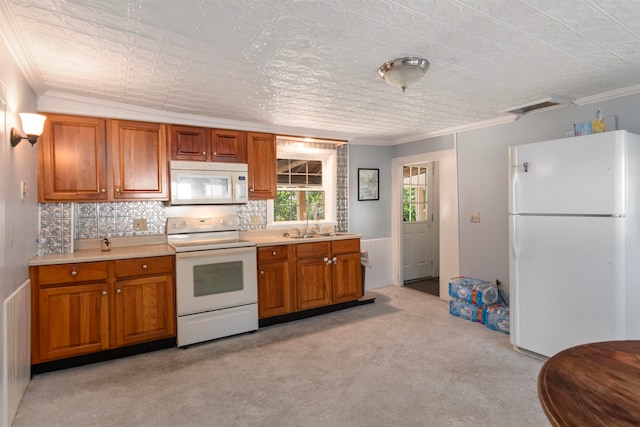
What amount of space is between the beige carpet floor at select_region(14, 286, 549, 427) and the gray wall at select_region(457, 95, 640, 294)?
0.91 m

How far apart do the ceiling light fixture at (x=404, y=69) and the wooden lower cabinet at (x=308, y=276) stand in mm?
2111

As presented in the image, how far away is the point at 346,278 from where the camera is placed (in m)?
4.19

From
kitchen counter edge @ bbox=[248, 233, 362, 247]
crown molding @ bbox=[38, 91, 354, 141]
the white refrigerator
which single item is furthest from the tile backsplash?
the white refrigerator

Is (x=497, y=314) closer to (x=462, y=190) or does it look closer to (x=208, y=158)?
(x=462, y=190)

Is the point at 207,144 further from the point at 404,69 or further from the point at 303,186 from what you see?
the point at 404,69

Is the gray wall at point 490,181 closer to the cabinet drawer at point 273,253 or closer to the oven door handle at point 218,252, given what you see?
the cabinet drawer at point 273,253

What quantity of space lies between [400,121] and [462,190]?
1188 mm

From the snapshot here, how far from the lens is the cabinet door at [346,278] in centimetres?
411

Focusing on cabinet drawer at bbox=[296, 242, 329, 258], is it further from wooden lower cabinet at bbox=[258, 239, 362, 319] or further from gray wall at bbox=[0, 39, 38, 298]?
gray wall at bbox=[0, 39, 38, 298]

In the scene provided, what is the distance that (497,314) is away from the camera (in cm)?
347

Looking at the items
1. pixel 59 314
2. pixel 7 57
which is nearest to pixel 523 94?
pixel 7 57

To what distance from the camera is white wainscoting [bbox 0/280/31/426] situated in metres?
1.90

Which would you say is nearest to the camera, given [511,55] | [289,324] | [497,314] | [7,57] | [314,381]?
[7,57]

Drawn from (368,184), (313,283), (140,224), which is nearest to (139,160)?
(140,224)
